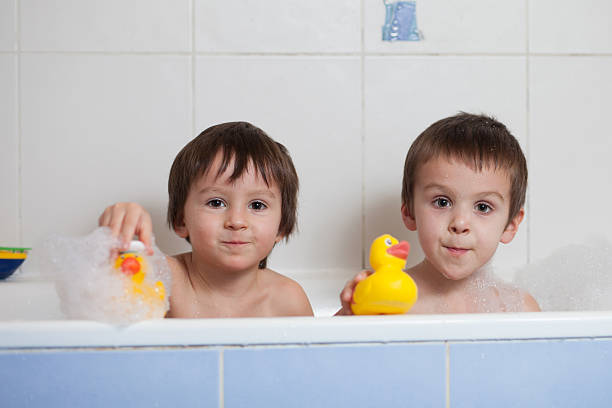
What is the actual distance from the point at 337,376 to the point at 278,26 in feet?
3.46

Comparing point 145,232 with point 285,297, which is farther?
point 285,297

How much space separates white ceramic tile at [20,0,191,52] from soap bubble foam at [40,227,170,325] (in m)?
0.80

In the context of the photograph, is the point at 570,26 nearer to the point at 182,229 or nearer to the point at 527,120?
the point at 527,120

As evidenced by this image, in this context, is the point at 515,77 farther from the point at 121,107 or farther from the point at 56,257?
the point at 56,257

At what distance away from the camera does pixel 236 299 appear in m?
1.15

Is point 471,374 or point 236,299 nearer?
point 471,374

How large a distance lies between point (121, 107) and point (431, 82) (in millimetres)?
825

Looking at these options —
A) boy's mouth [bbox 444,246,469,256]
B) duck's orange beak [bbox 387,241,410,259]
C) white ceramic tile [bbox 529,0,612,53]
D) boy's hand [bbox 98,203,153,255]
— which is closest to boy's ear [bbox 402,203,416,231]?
boy's mouth [bbox 444,246,469,256]

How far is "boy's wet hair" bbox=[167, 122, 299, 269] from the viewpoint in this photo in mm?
1040

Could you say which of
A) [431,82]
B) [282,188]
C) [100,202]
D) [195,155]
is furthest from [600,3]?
[100,202]

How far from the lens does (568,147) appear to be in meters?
1.54

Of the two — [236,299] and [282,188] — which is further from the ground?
[282,188]

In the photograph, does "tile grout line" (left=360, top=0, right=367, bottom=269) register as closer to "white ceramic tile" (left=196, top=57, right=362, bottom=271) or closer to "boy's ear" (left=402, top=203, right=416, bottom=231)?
"white ceramic tile" (left=196, top=57, right=362, bottom=271)

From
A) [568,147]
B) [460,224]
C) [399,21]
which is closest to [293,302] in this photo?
[460,224]
